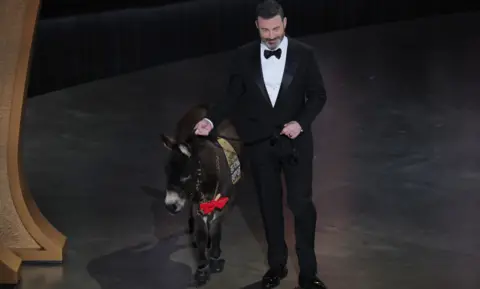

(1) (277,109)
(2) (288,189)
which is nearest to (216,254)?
(2) (288,189)

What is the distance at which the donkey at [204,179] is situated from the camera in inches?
175

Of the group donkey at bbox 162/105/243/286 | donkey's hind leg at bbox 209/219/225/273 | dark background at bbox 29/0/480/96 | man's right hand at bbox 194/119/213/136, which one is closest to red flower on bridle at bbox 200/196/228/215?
donkey at bbox 162/105/243/286

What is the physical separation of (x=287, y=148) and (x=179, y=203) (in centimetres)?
53

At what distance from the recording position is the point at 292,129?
13.7 ft

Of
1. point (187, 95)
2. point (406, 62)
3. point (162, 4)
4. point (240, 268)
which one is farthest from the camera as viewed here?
point (162, 4)

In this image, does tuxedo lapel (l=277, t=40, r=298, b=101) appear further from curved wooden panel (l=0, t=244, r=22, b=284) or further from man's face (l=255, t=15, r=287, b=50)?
curved wooden panel (l=0, t=244, r=22, b=284)

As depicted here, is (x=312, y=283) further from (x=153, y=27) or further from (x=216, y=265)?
(x=153, y=27)

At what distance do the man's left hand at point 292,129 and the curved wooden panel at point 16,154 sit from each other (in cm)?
134

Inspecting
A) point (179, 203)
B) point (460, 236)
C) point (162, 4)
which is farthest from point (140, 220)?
point (162, 4)

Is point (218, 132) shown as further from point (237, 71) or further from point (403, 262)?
point (403, 262)

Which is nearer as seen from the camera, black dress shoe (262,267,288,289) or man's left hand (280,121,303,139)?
man's left hand (280,121,303,139)

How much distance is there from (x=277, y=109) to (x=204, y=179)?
0.48 m

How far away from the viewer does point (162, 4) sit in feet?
38.1

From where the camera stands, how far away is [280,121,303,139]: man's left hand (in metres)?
4.18
